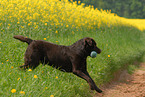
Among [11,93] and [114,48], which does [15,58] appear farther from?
[114,48]

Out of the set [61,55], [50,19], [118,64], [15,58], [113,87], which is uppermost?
[50,19]

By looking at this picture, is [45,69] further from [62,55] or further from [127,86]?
[127,86]

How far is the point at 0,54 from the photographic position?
435 cm

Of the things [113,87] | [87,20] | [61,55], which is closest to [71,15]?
[87,20]

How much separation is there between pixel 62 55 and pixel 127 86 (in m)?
2.60

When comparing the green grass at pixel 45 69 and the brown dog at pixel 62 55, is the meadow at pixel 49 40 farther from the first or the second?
the brown dog at pixel 62 55

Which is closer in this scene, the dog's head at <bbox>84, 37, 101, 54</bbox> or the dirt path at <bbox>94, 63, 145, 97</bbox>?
the dog's head at <bbox>84, 37, 101, 54</bbox>

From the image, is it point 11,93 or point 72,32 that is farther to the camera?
point 72,32

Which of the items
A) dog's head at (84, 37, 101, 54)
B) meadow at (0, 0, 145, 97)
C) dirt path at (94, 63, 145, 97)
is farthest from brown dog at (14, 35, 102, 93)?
dirt path at (94, 63, 145, 97)

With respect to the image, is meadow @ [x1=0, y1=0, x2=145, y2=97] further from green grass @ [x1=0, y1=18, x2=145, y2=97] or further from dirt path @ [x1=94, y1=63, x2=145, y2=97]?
dirt path @ [x1=94, y1=63, x2=145, y2=97]

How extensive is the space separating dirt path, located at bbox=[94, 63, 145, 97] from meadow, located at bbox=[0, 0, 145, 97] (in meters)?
0.26

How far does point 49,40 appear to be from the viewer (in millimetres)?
5684

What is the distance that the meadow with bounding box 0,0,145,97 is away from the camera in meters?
2.98

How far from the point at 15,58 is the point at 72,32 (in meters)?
3.10
